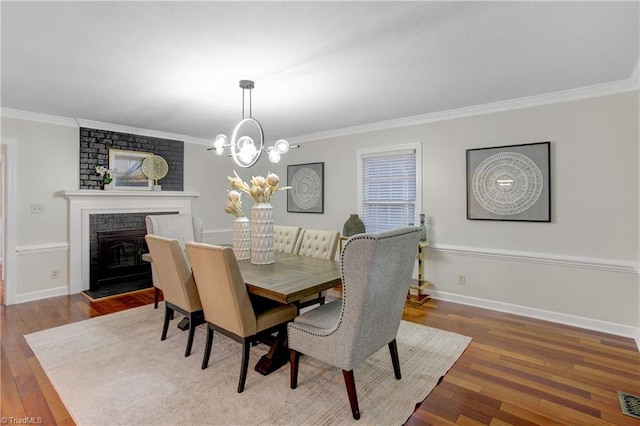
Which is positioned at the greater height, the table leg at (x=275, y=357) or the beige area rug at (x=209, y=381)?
the table leg at (x=275, y=357)

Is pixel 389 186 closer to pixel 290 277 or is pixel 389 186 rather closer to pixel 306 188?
pixel 306 188

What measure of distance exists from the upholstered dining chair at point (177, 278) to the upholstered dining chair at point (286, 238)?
1.19 metres

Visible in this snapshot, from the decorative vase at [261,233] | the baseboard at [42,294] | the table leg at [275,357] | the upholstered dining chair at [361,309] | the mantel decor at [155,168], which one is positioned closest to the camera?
the upholstered dining chair at [361,309]

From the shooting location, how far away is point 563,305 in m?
3.37

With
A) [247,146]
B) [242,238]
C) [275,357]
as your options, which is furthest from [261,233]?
[275,357]

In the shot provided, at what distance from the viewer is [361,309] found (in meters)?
1.80

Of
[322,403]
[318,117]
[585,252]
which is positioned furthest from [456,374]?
[318,117]

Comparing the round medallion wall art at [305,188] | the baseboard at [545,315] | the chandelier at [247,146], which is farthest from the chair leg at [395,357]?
the round medallion wall art at [305,188]

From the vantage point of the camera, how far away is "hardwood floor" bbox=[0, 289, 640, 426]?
1965 millimetres

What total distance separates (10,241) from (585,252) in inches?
251

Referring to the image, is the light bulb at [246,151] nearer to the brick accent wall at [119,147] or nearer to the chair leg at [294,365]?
the chair leg at [294,365]

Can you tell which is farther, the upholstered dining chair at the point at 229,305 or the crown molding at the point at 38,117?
the crown molding at the point at 38,117

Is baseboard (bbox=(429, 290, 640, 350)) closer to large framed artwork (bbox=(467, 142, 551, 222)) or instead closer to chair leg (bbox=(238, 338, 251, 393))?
large framed artwork (bbox=(467, 142, 551, 222))

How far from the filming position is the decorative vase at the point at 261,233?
9.52 ft
